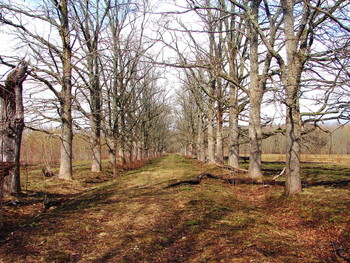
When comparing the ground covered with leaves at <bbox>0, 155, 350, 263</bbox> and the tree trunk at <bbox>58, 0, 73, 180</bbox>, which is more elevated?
the tree trunk at <bbox>58, 0, 73, 180</bbox>

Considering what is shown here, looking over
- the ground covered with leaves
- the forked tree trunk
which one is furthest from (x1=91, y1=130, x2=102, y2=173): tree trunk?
the ground covered with leaves

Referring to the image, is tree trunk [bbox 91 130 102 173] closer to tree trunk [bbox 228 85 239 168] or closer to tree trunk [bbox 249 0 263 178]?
tree trunk [bbox 228 85 239 168]

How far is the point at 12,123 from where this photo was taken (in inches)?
286

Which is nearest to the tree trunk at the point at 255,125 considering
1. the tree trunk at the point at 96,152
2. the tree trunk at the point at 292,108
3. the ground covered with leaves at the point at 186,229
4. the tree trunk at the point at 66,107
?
the ground covered with leaves at the point at 186,229

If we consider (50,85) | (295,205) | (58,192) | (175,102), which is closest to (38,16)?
(50,85)

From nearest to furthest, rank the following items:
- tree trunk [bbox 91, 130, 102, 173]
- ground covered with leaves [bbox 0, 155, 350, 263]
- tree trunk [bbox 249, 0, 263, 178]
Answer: ground covered with leaves [bbox 0, 155, 350, 263]
tree trunk [bbox 249, 0, 263, 178]
tree trunk [bbox 91, 130, 102, 173]

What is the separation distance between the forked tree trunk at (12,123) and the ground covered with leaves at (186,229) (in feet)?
2.82

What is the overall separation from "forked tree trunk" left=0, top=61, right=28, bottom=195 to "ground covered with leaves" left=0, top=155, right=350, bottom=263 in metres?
0.86

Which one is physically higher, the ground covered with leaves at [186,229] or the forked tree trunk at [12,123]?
the forked tree trunk at [12,123]

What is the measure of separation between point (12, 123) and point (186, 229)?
6.25 metres

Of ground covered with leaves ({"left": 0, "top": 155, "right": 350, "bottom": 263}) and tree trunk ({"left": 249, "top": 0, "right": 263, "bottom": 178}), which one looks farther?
tree trunk ({"left": 249, "top": 0, "right": 263, "bottom": 178})

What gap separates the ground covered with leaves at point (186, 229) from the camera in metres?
3.31

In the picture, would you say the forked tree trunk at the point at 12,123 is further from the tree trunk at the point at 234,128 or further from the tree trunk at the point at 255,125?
the tree trunk at the point at 234,128

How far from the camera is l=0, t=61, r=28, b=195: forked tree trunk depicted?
708cm
